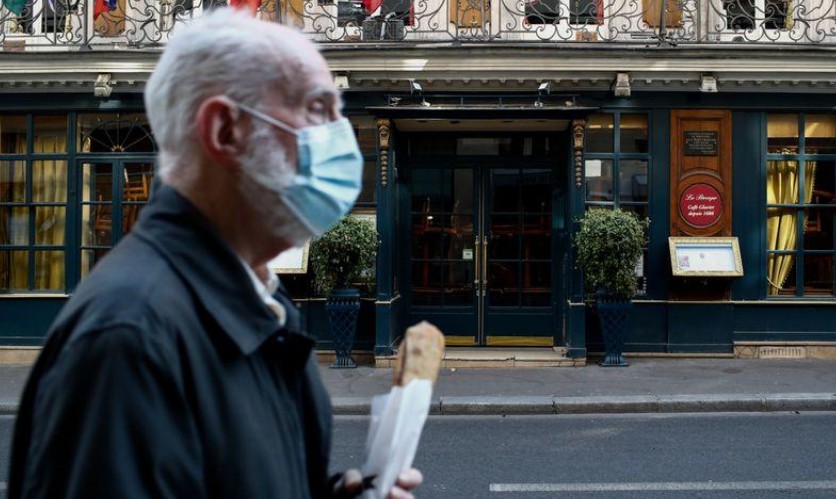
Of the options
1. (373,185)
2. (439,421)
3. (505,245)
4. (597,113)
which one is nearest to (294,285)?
(373,185)

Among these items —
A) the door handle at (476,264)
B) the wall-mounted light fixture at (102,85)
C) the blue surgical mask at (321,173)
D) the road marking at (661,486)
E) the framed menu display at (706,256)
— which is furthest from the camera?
the door handle at (476,264)

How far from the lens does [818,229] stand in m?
12.9

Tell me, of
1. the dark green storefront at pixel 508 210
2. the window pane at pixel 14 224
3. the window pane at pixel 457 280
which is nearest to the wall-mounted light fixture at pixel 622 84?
the dark green storefront at pixel 508 210

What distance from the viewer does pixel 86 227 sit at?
1323 centimetres

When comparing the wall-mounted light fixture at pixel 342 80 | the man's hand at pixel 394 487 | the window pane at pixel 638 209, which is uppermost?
the wall-mounted light fixture at pixel 342 80

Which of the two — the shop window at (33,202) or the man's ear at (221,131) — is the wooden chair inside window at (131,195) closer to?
the shop window at (33,202)

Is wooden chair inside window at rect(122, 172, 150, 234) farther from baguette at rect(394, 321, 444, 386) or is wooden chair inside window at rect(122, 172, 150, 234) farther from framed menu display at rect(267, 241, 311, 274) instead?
baguette at rect(394, 321, 444, 386)

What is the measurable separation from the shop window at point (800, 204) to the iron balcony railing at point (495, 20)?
126cm

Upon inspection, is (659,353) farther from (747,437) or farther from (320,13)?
(320,13)

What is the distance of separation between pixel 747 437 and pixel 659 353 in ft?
14.1

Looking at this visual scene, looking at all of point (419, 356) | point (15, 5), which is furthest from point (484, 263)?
point (419, 356)

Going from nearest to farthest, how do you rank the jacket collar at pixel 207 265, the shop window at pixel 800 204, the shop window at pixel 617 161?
the jacket collar at pixel 207 265 < the shop window at pixel 617 161 < the shop window at pixel 800 204

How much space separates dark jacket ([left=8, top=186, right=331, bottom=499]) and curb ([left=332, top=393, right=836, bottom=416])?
8308mm

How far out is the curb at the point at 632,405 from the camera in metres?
9.81
